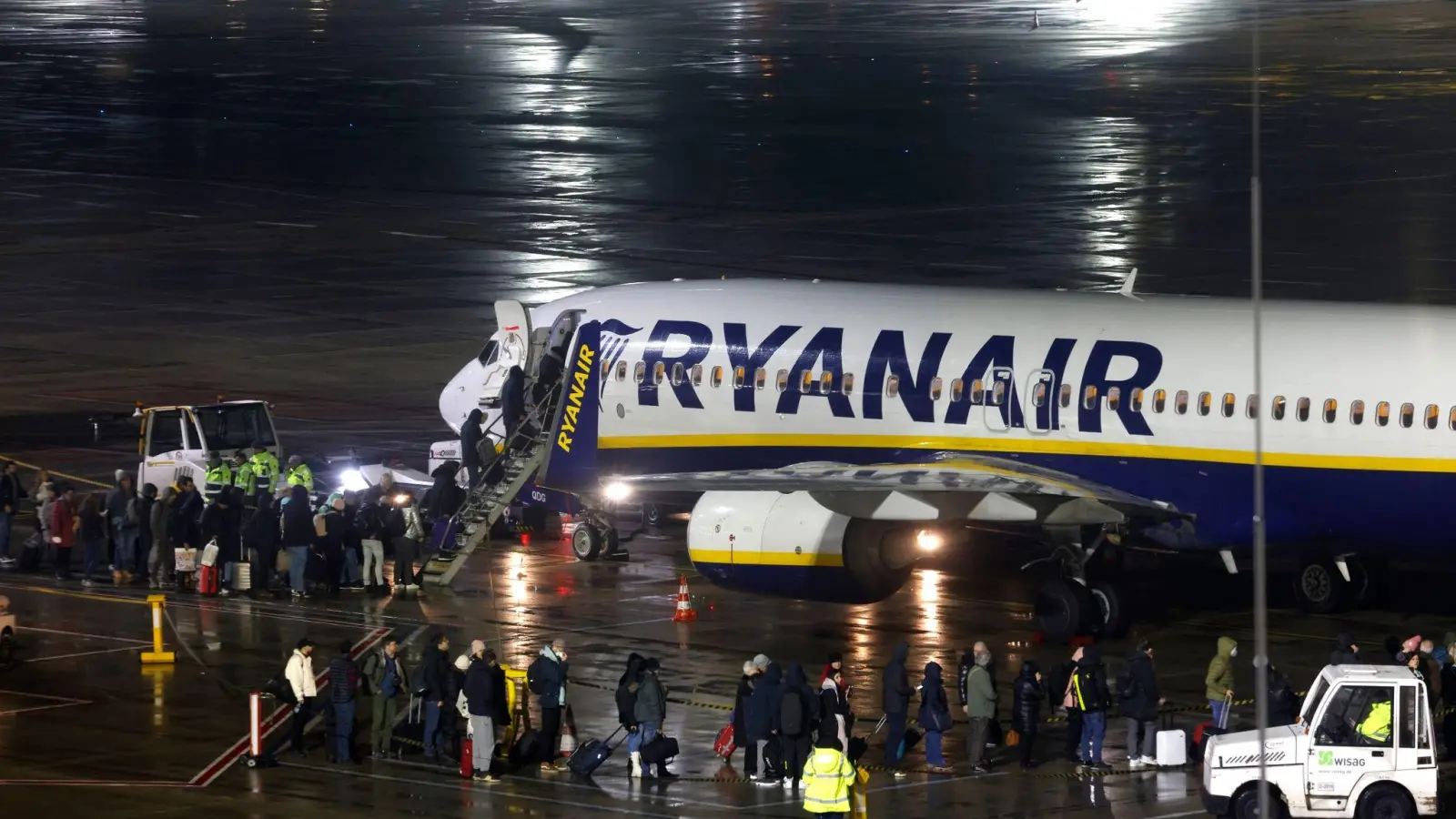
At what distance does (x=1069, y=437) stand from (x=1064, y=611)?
283cm

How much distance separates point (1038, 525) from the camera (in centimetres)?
3566

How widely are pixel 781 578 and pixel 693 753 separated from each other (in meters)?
6.92

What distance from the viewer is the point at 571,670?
32969 millimetres

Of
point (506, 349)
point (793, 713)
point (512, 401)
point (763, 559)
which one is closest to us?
point (793, 713)

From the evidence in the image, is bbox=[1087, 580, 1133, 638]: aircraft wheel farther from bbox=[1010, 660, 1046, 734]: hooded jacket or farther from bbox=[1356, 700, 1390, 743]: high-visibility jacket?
bbox=[1356, 700, 1390, 743]: high-visibility jacket

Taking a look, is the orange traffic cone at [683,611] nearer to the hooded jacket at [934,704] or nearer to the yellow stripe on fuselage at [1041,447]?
the yellow stripe on fuselage at [1041,447]

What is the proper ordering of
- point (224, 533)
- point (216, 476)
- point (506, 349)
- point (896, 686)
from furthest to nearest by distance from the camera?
point (506, 349) < point (216, 476) < point (224, 533) < point (896, 686)

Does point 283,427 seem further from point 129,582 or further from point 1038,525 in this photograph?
point 1038,525

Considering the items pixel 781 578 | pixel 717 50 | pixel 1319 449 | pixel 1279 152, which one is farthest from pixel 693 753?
pixel 717 50

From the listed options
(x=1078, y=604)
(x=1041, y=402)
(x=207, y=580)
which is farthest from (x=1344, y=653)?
A: (x=207, y=580)

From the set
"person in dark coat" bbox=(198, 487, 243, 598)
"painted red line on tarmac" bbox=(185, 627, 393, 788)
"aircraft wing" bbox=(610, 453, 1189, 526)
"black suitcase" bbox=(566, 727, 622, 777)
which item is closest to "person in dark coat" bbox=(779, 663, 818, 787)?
"black suitcase" bbox=(566, 727, 622, 777)

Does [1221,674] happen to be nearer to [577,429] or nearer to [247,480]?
[577,429]

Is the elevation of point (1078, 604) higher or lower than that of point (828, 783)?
lower

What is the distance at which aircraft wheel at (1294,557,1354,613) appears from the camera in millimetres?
36188
